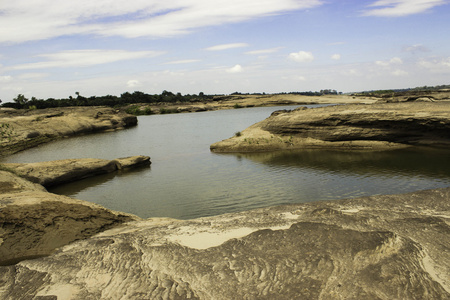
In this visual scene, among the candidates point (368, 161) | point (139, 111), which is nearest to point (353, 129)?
point (368, 161)

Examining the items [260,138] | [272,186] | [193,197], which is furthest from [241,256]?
[260,138]

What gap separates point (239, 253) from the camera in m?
6.11

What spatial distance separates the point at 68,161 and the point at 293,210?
543 inches

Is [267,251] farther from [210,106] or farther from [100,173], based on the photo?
[210,106]

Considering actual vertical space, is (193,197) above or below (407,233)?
below

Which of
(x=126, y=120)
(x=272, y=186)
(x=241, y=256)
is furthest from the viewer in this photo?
(x=126, y=120)

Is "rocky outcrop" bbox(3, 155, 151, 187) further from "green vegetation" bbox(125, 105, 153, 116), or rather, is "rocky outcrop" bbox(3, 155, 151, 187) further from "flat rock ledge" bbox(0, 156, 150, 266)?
"green vegetation" bbox(125, 105, 153, 116)

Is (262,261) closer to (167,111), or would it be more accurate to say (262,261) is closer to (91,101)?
(167,111)

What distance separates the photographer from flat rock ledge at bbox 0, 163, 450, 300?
510 centimetres

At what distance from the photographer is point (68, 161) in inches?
703

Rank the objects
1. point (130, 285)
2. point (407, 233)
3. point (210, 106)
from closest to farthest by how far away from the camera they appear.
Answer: point (130, 285) < point (407, 233) < point (210, 106)

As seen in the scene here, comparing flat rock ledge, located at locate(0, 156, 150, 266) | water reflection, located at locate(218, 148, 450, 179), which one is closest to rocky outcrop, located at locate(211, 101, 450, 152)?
water reflection, located at locate(218, 148, 450, 179)

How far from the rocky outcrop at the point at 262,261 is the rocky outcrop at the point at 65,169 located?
9906mm

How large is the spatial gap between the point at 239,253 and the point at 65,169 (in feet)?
45.1
